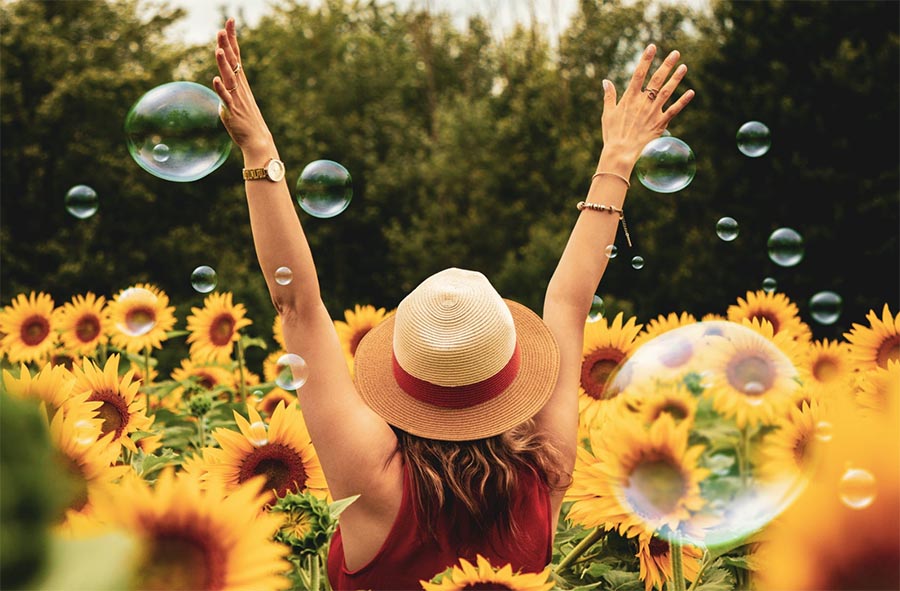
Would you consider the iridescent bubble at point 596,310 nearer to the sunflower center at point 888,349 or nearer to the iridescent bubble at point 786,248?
the sunflower center at point 888,349

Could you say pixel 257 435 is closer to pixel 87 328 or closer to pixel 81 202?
pixel 87 328

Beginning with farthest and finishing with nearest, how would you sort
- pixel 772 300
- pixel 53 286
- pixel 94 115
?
pixel 94 115 → pixel 53 286 → pixel 772 300

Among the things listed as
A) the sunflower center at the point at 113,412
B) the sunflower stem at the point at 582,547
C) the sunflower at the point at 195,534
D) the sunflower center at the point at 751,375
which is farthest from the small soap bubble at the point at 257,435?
the sunflower at the point at 195,534

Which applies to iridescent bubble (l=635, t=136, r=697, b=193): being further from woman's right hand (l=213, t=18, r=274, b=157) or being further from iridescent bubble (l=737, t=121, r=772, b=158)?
woman's right hand (l=213, t=18, r=274, b=157)

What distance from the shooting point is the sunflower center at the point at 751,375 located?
1.44 meters

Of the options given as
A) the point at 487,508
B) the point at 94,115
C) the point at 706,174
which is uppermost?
the point at 94,115

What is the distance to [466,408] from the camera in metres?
2.02

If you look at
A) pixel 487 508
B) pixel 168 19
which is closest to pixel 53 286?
pixel 168 19

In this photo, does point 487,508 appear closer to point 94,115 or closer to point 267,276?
point 267,276

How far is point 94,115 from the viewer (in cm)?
1922

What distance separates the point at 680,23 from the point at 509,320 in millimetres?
27523

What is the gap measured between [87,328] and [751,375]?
10.5 ft

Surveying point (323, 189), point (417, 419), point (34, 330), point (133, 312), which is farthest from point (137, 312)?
point (417, 419)

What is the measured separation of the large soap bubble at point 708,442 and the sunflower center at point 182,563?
2.24 feet
